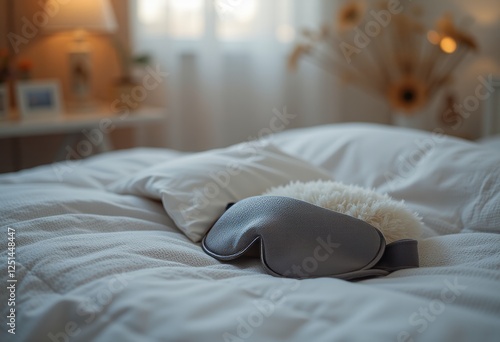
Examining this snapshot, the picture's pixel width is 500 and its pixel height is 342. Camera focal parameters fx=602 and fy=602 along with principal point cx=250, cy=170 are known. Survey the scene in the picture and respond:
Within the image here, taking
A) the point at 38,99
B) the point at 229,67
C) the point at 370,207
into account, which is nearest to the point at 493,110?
the point at 229,67

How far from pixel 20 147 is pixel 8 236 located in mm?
1705

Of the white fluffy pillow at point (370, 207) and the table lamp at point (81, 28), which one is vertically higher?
the table lamp at point (81, 28)

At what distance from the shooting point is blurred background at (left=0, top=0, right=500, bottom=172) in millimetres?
2639

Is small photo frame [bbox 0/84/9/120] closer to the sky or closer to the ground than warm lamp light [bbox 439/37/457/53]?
closer to the ground

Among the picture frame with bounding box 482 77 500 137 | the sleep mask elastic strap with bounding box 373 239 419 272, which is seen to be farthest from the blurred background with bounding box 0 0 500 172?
the sleep mask elastic strap with bounding box 373 239 419 272

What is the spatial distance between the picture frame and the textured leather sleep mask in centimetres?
167

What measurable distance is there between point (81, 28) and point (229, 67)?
809 millimetres

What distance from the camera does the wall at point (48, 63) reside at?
2.59m

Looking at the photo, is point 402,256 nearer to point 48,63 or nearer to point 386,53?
point 48,63

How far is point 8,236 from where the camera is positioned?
1.11m

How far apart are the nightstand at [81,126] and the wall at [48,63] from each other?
1.6 inches

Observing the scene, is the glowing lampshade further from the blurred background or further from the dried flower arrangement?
the dried flower arrangement

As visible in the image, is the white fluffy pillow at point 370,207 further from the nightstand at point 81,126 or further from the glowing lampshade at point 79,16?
the glowing lampshade at point 79,16

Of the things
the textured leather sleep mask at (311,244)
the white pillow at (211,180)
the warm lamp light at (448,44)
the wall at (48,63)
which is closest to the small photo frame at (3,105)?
the wall at (48,63)
